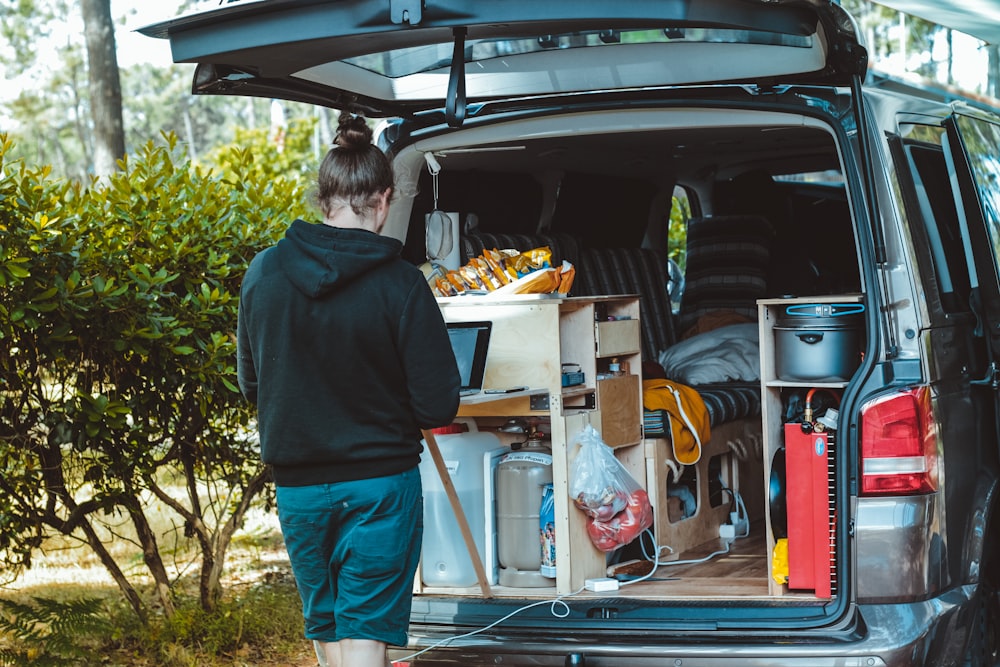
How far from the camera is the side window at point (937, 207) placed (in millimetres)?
3412

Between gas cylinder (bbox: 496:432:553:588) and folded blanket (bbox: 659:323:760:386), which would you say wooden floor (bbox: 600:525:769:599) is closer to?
gas cylinder (bbox: 496:432:553:588)

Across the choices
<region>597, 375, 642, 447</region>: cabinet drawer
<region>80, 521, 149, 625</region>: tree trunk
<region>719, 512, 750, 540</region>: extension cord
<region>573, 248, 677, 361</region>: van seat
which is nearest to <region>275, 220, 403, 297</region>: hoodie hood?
<region>597, 375, 642, 447</region>: cabinet drawer

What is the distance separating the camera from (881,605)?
10.1 feet

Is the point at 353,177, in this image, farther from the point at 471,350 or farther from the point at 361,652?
the point at 361,652

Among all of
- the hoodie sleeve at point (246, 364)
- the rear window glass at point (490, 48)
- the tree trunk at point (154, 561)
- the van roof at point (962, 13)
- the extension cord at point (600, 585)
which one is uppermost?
the van roof at point (962, 13)

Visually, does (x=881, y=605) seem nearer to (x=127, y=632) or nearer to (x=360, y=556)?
(x=360, y=556)

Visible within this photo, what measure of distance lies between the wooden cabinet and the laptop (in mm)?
91

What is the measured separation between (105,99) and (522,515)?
28.0ft

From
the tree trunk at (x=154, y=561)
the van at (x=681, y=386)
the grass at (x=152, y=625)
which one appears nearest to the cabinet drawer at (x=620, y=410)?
the van at (x=681, y=386)

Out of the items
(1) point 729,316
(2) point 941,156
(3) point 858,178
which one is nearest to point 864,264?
(3) point 858,178

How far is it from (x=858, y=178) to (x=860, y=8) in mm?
31968

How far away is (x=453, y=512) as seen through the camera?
3.94 metres

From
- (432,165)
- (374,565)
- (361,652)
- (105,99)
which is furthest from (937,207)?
(105,99)

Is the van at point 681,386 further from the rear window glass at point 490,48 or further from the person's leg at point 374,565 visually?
the person's leg at point 374,565
